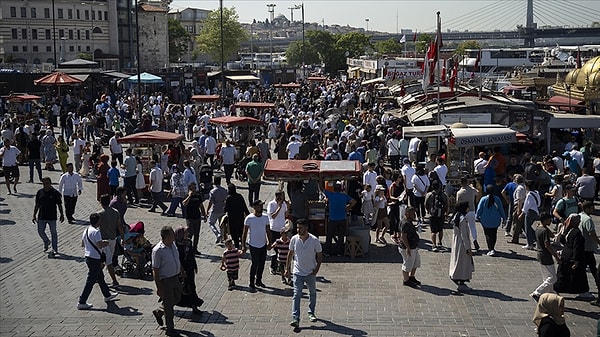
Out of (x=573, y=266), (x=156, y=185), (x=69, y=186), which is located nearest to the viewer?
(x=573, y=266)

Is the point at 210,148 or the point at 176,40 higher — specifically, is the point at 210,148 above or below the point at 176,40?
below

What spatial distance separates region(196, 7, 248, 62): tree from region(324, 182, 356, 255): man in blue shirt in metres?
93.6

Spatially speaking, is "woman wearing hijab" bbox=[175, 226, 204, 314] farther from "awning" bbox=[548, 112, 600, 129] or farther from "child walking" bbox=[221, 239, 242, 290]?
"awning" bbox=[548, 112, 600, 129]

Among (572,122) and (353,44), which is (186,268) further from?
(353,44)

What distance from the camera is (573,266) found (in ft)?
37.7

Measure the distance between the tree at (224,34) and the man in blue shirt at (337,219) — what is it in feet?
307

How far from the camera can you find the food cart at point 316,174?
1470cm


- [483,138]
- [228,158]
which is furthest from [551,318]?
[228,158]

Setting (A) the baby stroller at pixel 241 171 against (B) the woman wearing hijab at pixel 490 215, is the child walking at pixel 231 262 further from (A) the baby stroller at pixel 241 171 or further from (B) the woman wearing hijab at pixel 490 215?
(A) the baby stroller at pixel 241 171

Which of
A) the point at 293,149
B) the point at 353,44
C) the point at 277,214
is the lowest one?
the point at 277,214

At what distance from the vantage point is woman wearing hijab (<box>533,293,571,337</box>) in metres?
7.84

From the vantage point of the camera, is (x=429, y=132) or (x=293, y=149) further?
(x=293, y=149)

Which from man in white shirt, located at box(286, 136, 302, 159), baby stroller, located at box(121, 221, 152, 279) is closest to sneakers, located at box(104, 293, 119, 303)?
baby stroller, located at box(121, 221, 152, 279)

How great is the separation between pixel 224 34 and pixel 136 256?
96.3 meters
